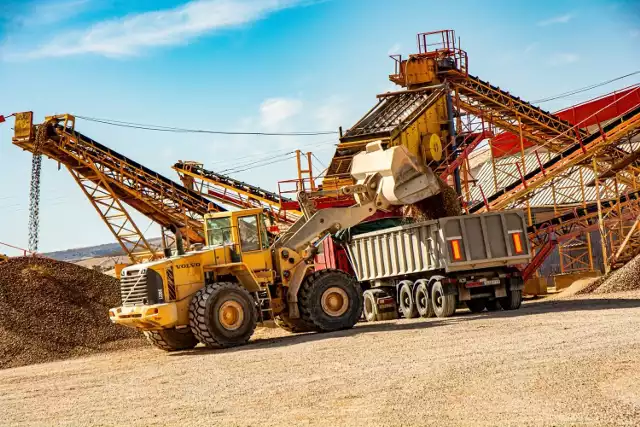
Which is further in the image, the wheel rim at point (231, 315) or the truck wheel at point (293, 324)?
the truck wheel at point (293, 324)

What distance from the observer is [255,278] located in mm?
20469

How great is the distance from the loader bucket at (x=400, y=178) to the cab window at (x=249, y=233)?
3.29 metres

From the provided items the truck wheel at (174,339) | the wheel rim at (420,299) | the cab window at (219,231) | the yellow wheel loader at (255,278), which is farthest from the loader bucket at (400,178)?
the truck wheel at (174,339)

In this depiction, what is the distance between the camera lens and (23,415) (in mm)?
→ 12508

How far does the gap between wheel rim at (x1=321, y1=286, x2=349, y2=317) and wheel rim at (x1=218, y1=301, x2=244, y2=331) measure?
229cm

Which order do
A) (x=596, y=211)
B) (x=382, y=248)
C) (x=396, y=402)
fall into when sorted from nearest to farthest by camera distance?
(x=396, y=402) < (x=382, y=248) < (x=596, y=211)

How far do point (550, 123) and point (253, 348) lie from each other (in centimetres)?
2082

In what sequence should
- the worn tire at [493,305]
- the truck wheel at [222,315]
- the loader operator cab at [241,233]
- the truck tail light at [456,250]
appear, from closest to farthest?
the truck wheel at [222,315] → the loader operator cab at [241,233] → the truck tail light at [456,250] → the worn tire at [493,305]

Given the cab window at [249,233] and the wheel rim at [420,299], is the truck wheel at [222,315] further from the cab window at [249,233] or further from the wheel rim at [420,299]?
the wheel rim at [420,299]

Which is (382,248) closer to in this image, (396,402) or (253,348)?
(253,348)

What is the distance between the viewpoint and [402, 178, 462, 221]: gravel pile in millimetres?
23281

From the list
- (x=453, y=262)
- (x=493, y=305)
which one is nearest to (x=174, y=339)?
(x=453, y=262)

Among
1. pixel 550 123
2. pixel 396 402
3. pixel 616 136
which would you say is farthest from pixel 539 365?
pixel 550 123

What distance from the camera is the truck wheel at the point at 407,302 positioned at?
23578 millimetres
